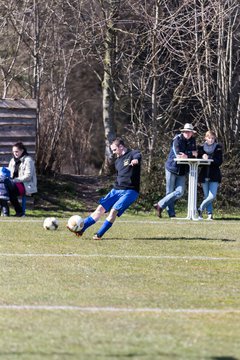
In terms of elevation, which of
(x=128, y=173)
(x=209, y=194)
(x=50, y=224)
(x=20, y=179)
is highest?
(x=128, y=173)

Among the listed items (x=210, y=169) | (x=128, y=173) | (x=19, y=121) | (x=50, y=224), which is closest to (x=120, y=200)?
(x=128, y=173)

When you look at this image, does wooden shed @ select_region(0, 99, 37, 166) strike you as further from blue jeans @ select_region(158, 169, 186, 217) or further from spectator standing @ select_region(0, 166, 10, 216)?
blue jeans @ select_region(158, 169, 186, 217)

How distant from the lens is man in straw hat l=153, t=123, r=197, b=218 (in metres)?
19.9

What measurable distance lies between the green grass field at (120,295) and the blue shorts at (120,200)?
21.0 inches

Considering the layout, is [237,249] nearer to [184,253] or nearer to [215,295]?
[184,253]

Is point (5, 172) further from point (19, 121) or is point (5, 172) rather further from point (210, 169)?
point (210, 169)

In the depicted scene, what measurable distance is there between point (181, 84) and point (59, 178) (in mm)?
3884

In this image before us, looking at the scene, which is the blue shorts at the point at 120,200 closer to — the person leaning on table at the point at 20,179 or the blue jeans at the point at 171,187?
the blue jeans at the point at 171,187

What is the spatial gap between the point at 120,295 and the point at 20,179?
1016cm

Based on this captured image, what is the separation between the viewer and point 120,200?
15.1 meters

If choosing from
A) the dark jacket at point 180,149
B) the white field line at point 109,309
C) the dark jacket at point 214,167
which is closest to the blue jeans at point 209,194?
the dark jacket at point 214,167

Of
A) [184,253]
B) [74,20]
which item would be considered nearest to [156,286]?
[184,253]

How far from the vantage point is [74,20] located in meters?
23.9

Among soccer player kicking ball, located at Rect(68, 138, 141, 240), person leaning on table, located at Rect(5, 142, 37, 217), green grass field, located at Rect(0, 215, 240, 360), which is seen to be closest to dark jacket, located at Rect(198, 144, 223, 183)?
person leaning on table, located at Rect(5, 142, 37, 217)
